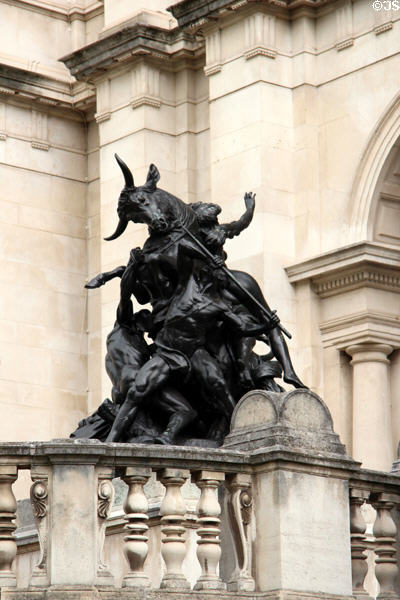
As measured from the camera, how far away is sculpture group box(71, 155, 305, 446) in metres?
13.0

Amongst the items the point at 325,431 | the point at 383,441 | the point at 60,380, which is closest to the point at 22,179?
the point at 60,380

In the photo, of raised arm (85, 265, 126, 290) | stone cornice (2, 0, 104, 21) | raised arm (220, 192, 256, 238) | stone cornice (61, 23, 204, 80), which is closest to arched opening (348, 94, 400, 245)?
stone cornice (61, 23, 204, 80)

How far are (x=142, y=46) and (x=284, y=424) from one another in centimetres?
1329

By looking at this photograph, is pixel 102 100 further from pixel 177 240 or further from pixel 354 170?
pixel 177 240

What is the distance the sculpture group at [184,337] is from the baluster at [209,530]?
2505mm

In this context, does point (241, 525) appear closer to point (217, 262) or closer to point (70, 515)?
point (70, 515)

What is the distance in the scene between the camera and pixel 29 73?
24.5m

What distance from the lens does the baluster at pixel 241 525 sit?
1022 centimetres

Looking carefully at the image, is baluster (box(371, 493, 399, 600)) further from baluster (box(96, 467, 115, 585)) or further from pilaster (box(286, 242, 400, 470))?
pilaster (box(286, 242, 400, 470))

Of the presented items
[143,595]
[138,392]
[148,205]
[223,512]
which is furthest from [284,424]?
[148,205]

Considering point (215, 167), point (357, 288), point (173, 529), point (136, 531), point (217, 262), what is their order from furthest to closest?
point (215, 167) → point (357, 288) → point (217, 262) → point (173, 529) → point (136, 531)

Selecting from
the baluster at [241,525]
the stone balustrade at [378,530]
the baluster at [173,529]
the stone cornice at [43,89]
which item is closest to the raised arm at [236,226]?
the stone balustrade at [378,530]

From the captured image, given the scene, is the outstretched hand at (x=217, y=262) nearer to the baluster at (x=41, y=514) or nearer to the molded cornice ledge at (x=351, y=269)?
the baluster at (x=41, y=514)

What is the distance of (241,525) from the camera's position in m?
10.3
